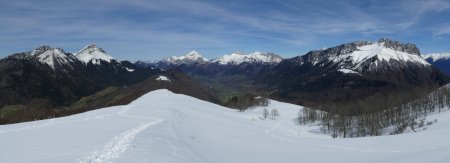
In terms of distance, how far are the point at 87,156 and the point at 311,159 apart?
108 ft

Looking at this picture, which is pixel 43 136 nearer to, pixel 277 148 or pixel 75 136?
pixel 75 136

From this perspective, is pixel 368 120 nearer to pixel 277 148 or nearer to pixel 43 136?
pixel 277 148

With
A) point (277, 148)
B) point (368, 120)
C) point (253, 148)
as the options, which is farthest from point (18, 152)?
point (368, 120)

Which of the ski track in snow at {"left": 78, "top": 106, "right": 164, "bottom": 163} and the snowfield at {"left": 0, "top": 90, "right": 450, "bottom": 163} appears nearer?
the ski track in snow at {"left": 78, "top": 106, "right": 164, "bottom": 163}

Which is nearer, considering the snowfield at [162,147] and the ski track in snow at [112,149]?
the ski track in snow at [112,149]

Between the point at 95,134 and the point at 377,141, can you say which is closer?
the point at 95,134

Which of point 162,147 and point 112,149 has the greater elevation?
point 112,149

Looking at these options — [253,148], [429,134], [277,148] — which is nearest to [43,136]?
[253,148]

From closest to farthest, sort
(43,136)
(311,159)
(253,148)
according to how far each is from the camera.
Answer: (43,136) → (311,159) → (253,148)

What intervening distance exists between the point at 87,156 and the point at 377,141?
171 ft

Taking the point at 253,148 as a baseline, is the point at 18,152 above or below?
above

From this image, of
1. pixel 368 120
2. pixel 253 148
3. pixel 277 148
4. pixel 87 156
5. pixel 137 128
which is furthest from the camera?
pixel 368 120

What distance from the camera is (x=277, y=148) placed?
212 ft

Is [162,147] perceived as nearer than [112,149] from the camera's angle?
No
